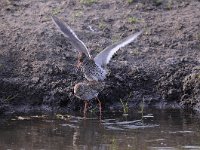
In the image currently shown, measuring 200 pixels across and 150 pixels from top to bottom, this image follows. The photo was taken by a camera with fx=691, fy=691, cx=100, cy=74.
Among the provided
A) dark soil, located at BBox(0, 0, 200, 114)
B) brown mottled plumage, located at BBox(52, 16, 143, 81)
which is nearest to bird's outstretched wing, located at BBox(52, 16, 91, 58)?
brown mottled plumage, located at BBox(52, 16, 143, 81)

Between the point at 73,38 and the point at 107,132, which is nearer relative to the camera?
the point at 107,132

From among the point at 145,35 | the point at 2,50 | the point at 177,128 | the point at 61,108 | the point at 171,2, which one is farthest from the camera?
the point at 171,2

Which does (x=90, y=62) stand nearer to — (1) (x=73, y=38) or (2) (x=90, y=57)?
(2) (x=90, y=57)

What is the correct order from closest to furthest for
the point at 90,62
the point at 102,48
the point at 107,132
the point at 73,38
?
the point at 107,132 → the point at 73,38 → the point at 90,62 → the point at 102,48

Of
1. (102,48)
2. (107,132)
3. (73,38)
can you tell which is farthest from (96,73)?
(107,132)

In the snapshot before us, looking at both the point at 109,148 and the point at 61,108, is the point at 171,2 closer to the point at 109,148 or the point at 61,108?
the point at 61,108

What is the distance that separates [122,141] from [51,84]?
219 centimetres

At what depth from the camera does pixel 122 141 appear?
8.95 meters

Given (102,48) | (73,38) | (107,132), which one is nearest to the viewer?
(107,132)

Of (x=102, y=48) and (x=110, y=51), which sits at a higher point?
(x=102, y=48)

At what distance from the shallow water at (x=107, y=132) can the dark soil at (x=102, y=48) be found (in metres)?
0.47

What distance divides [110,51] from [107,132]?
1.57 metres

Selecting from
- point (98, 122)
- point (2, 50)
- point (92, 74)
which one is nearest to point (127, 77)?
point (92, 74)

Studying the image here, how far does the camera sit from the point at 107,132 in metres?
9.37
